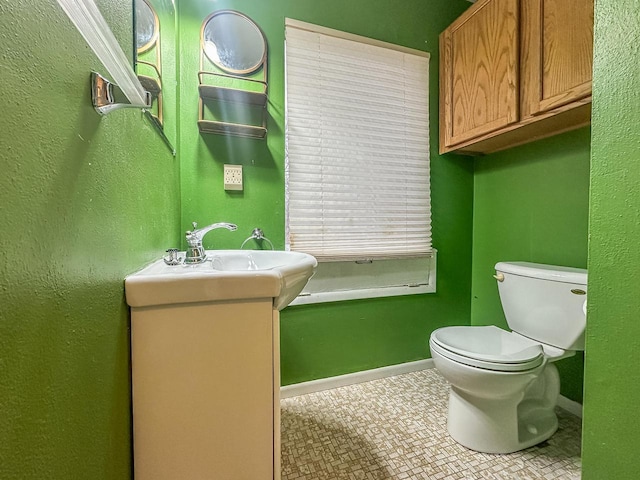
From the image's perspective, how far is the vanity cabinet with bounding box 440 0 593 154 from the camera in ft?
3.54

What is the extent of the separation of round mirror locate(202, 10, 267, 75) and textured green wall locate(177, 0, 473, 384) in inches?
2.0

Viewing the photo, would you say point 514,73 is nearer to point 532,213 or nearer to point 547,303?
point 532,213

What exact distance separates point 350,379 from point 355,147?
136cm

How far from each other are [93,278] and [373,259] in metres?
1.38

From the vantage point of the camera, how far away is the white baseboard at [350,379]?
152cm

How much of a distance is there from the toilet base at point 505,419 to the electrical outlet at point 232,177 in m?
1.40

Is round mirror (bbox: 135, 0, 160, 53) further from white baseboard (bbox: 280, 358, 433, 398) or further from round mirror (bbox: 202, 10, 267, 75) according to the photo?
white baseboard (bbox: 280, 358, 433, 398)

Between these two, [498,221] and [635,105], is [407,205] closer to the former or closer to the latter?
[498,221]

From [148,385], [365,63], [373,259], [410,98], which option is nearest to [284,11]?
[365,63]

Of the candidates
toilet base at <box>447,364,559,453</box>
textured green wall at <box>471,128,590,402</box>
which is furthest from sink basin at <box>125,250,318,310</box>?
textured green wall at <box>471,128,590,402</box>

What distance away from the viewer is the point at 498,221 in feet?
5.63

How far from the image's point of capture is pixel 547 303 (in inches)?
46.5

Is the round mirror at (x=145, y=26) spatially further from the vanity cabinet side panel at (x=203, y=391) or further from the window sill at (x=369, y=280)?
the window sill at (x=369, y=280)

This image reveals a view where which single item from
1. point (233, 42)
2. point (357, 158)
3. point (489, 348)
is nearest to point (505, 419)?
point (489, 348)
